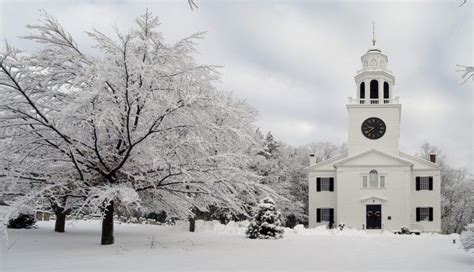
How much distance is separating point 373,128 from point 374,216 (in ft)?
23.0

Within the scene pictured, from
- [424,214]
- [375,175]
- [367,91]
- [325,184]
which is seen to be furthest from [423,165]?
[325,184]

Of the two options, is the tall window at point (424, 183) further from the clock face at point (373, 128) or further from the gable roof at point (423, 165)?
the clock face at point (373, 128)

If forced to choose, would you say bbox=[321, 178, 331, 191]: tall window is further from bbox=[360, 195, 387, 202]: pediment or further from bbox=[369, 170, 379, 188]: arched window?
bbox=[369, 170, 379, 188]: arched window

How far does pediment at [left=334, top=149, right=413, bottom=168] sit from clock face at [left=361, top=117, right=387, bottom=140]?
183cm

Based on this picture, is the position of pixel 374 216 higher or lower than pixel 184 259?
higher

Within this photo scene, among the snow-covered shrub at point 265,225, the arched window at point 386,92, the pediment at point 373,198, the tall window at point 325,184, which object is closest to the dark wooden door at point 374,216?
the pediment at point 373,198

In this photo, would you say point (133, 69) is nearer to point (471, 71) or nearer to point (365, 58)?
point (471, 71)

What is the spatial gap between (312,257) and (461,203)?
143 ft

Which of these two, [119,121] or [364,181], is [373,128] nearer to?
[364,181]

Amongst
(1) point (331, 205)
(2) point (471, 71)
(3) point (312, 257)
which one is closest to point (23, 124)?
(3) point (312, 257)

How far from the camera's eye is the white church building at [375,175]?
123 ft

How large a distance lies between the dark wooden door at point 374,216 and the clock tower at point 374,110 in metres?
4.57

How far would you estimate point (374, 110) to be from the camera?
39750mm

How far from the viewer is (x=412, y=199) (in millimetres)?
38500
